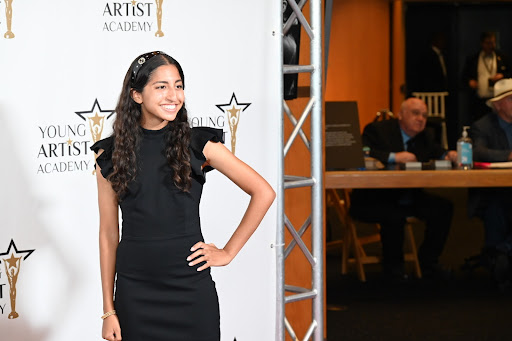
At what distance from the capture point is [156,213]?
2.32m

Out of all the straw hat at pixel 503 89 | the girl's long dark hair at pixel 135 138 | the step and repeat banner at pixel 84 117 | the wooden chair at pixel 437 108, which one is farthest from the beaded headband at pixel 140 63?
the wooden chair at pixel 437 108

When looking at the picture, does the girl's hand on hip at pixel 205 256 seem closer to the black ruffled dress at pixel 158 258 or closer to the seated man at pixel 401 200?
the black ruffled dress at pixel 158 258

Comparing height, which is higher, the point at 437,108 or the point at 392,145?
the point at 437,108

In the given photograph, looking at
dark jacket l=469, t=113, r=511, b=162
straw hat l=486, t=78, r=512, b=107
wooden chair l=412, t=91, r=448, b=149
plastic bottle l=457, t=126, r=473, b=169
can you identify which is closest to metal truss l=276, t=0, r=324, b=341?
plastic bottle l=457, t=126, r=473, b=169

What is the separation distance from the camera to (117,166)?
7.64ft

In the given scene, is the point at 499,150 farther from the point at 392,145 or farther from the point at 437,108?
the point at 437,108

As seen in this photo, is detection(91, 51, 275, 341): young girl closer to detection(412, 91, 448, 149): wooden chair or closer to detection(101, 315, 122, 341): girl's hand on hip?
detection(101, 315, 122, 341): girl's hand on hip

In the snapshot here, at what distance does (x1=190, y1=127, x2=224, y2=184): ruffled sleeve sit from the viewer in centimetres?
239

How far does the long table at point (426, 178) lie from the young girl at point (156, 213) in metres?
2.98

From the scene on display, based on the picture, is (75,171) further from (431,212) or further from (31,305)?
(431,212)

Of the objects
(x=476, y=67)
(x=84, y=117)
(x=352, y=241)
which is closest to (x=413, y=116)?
(x=352, y=241)

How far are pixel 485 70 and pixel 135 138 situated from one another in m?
9.21

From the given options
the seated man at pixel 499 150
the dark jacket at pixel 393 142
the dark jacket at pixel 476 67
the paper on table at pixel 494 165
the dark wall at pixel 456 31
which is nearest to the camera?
the paper on table at pixel 494 165

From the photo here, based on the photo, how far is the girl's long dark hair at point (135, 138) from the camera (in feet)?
Answer: 7.65
